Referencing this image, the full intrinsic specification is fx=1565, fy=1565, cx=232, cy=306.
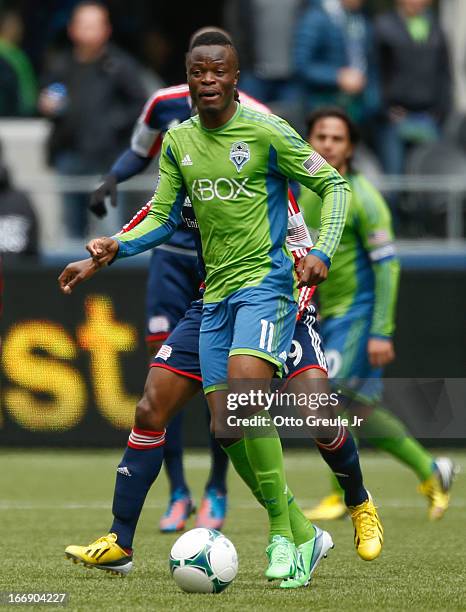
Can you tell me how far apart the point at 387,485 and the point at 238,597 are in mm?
4860

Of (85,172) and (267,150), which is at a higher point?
(267,150)

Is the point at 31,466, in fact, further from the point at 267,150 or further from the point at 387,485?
the point at 267,150

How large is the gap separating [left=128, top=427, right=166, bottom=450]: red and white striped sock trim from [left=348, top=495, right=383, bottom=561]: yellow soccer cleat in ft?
2.95

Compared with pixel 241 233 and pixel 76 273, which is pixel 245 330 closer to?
pixel 241 233

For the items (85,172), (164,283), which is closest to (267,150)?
(164,283)

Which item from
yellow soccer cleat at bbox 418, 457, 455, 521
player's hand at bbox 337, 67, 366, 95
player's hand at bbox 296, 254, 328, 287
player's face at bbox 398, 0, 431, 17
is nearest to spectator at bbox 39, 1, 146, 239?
player's hand at bbox 337, 67, 366, 95

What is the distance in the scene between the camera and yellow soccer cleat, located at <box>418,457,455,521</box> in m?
8.91

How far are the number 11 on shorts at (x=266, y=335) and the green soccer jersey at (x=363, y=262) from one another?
102 inches

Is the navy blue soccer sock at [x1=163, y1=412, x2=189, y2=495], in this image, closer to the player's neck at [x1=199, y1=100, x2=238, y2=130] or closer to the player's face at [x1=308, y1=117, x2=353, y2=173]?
the player's face at [x1=308, y1=117, x2=353, y2=173]

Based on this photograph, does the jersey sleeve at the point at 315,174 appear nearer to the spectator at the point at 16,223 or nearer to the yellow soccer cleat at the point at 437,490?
the yellow soccer cleat at the point at 437,490

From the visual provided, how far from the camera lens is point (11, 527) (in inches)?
332

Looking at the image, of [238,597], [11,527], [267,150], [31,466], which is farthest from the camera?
[31,466]

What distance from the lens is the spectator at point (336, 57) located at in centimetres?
1320

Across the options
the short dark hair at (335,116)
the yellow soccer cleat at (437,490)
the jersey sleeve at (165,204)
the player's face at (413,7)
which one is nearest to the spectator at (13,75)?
the player's face at (413,7)
